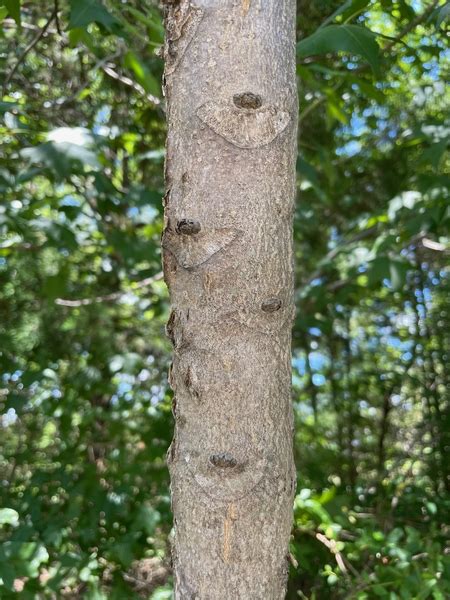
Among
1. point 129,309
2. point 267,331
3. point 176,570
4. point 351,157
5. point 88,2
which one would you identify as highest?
point 351,157

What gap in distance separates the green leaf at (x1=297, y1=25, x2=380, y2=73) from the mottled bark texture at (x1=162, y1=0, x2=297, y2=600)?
1.79 feet

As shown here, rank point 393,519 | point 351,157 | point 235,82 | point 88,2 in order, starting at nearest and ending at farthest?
point 235,82
point 88,2
point 393,519
point 351,157

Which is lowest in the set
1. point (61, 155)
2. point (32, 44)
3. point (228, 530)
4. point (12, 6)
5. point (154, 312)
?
point (228, 530)

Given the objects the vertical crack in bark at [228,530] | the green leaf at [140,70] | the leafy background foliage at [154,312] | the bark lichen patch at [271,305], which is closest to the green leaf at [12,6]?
the leafy background foliage at [154,312]

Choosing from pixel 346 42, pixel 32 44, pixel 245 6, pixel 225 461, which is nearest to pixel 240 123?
pixel 245 6

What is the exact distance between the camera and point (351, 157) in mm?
3150

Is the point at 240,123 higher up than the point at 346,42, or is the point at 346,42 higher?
the point at 346,42

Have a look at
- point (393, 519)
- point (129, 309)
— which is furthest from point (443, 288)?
point (129, 309)

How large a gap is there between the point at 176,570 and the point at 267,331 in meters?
0.28

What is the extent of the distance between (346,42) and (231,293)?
0.75m

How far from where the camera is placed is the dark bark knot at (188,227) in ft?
2.22

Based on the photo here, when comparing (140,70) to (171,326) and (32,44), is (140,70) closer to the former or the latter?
(32,44)

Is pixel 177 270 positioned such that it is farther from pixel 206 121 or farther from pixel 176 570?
pixel 176 570

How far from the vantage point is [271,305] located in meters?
0.68
